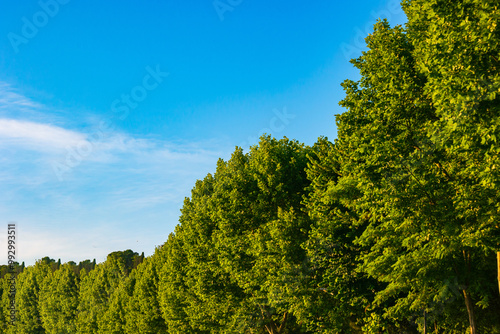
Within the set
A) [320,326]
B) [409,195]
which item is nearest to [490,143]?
[409,195]

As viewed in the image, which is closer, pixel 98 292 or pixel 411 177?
pixel 411 177

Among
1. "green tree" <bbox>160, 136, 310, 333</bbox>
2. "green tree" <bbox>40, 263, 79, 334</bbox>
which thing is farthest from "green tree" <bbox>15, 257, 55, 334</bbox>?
"green tree" <bbox>160, 136, 310, 333</bbox>

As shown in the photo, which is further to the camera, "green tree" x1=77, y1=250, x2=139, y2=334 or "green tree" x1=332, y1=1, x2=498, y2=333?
"green tree" x1=77, y1=250, x2=139, y2=334

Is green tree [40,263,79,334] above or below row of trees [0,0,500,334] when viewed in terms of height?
above

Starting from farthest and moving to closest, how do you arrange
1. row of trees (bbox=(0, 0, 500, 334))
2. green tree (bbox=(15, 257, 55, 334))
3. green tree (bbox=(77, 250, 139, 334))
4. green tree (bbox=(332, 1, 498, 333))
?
green tree (bbox=(15, 257, 55, 334)) < green tree (bbox=(77, 250, 139, 334)) < green tree (bbox=(332, 1, 498, 333)) < row of trees (bbox=(0, 0, 500, 334))

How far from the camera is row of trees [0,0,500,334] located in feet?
51.1

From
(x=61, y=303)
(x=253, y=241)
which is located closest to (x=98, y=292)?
(x=61, y=303)

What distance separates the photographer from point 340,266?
25750 mm

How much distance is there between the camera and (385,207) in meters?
19.1

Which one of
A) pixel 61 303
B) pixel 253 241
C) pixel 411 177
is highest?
pixel 61 303

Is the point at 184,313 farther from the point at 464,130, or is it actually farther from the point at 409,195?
the point at 464,130

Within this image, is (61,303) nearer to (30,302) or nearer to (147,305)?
(30,302)

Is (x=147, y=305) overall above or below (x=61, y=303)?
below

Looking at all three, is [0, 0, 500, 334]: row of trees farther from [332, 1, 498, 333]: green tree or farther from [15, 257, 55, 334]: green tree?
[15, 257, 55, 334]: green tree
